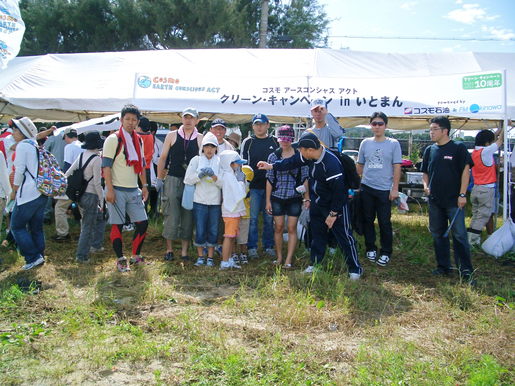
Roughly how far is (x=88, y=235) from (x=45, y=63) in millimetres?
5839

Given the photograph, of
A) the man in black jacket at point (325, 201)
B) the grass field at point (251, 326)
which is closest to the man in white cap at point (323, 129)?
the man in black jacket at point (325, 201)

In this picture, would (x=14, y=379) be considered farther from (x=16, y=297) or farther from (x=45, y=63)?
(x=45, y=63)

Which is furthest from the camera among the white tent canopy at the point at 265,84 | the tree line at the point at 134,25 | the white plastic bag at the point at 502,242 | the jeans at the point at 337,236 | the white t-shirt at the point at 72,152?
the tree line at the point at 134,25

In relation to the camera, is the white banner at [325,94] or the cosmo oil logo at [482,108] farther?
the white banner at [325,94]

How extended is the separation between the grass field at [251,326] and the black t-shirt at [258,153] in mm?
1076

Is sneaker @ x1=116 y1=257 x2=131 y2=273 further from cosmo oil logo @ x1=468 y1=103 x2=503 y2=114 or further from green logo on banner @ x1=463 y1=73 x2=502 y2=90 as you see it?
green logo on banner @ x1=463 y1=73 x2=502 y2=90

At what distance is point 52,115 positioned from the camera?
10.2 metres

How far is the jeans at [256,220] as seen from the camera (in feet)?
18.0

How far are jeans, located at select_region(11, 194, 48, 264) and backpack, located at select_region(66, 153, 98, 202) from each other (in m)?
0.35

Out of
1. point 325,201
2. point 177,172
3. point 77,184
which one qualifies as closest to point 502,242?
point 325,201

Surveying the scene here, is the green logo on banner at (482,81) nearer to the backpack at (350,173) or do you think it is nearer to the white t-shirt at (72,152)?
the backpack at (350,173)

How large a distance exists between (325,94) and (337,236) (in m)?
2.71

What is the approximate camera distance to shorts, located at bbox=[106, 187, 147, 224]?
480cm

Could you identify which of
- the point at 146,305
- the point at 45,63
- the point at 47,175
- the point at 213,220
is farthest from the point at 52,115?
the point at 146,305
